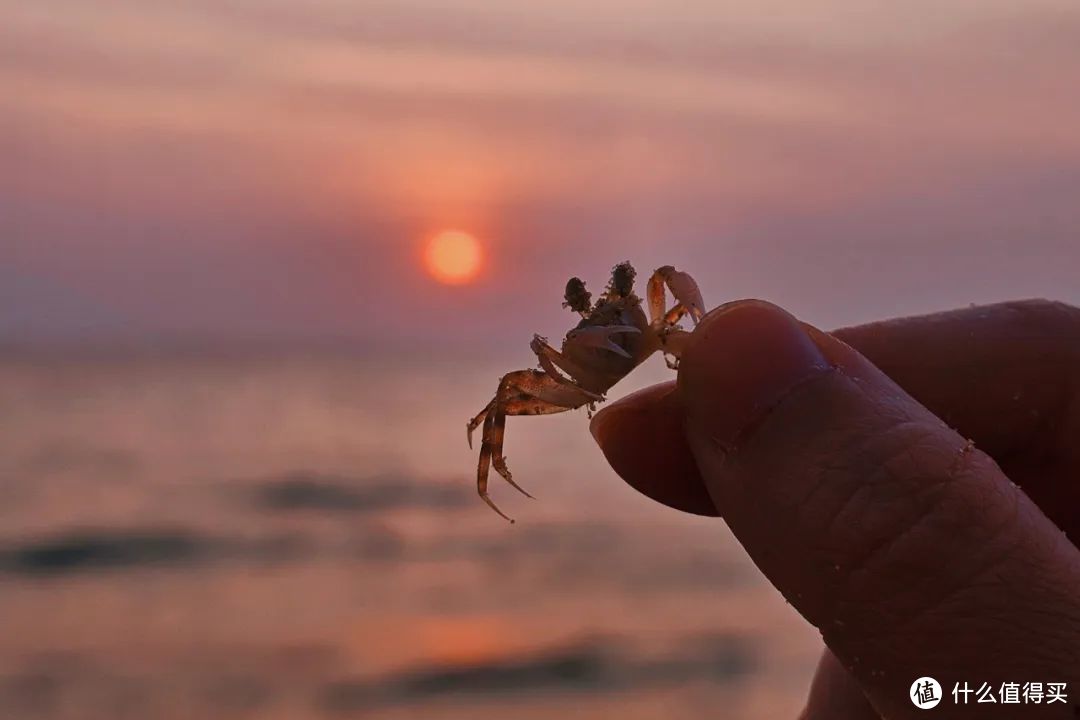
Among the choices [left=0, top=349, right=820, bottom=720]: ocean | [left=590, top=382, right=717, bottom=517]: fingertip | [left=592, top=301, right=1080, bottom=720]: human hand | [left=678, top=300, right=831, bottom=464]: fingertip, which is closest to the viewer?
[left=592, top=301, right=1080, bottom=720]: human hand

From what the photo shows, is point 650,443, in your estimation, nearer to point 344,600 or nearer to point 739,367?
point 739,367

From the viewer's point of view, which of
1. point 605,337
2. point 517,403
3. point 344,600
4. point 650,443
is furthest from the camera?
point 344,600

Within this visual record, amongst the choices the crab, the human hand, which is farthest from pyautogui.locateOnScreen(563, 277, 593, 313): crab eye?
the human hand

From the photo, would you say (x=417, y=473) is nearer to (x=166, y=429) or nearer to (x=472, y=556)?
(x=472, y=556)

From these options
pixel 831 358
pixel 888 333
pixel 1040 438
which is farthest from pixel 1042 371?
pixel 831 358

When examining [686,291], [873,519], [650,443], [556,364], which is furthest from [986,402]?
[873,519]

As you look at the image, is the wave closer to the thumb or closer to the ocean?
the ocean

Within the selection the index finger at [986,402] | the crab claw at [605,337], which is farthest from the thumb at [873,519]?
the crab claw at [605,337]
